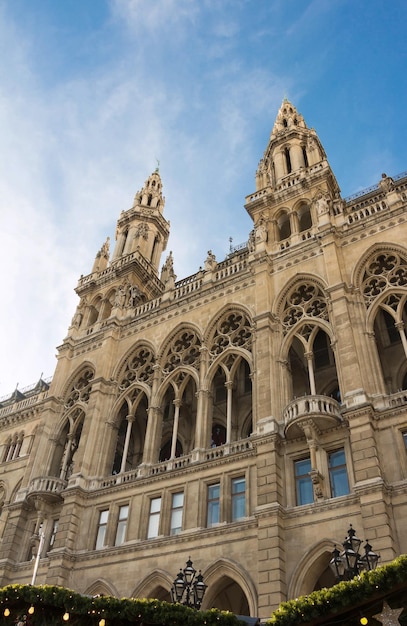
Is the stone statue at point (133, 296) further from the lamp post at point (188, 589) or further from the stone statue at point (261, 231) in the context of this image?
the lamp post at point (188, 589)

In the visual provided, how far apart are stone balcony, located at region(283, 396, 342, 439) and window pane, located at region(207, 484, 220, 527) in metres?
4.40

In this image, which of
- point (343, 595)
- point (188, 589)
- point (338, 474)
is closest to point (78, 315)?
point (338, 474)

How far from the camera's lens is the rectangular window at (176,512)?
2481 centimetres

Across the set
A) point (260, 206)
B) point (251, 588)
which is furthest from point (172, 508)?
point (260, 206)

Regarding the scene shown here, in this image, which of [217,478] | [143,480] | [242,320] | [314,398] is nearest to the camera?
[314,398]

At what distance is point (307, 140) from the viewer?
39062 mm

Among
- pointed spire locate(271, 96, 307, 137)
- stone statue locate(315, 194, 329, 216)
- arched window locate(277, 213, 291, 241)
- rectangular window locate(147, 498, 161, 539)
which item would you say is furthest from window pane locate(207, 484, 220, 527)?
pointed spire locate(271, 96, 307, 137)

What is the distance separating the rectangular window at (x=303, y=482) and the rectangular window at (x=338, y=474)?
958 millimetres

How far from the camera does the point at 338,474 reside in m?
21.7

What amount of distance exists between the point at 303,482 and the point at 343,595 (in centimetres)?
1182

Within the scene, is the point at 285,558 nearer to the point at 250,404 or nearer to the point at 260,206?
the point at 250,404

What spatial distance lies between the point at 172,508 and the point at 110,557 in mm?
3677

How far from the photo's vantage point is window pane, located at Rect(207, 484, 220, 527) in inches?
945

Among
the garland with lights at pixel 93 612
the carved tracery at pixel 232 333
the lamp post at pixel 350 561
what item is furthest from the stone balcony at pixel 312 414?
the garland with lights at pixel 93 612
